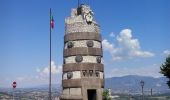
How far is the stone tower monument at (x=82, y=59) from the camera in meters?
40.4

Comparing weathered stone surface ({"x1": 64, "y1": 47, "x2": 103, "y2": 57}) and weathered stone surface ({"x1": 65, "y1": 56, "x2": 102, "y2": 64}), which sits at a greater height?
weathered stone surface ({"x1": 64, "y1": 47, "x2": 103, "y2": 57})

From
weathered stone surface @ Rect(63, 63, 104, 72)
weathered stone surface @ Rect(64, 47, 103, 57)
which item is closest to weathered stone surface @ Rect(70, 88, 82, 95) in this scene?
weathered stone surface @ Rect(63, 63, 104, 72)

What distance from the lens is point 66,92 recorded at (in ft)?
135

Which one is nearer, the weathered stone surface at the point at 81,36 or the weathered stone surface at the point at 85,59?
the weathered stone surface at the point at 85,59

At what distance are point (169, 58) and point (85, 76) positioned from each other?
1625 cm

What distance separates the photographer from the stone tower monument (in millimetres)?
40375

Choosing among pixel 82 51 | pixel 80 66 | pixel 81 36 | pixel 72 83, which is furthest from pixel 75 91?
pixel 81 36

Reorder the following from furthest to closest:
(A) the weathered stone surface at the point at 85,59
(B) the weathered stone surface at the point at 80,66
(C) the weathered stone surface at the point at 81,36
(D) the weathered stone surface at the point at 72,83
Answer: (C) the weathered stone surface at the point at 81,36
(A) the weathered stone surface at the point at 85,59
(B) the weathered stone surface at the point at 80,66
(D) the weathered stone surface at the point at 72,83

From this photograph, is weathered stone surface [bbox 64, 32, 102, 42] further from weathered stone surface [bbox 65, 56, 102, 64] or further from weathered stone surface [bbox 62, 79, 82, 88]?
weathered stone surface [bbox 62, 79, 82, 88]

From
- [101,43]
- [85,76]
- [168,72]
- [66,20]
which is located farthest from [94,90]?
[168,72]

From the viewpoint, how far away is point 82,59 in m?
40.8

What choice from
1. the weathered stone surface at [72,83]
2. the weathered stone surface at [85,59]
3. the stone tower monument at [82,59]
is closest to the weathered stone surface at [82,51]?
the stone tower monument at [82,59]

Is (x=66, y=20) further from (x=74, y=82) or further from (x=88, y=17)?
(x=74, y=82)

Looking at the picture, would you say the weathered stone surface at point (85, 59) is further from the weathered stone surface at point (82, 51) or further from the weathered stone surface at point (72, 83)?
the weathered stone surface at point (72, 83)
